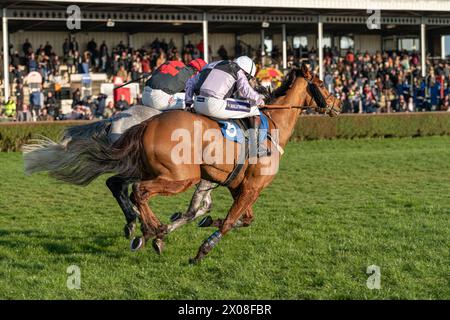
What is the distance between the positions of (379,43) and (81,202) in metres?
28.3

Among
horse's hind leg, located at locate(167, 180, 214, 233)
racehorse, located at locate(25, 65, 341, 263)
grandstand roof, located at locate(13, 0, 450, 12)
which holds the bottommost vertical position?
horse's hind leg, located at locate(167, 180, 214, 233)

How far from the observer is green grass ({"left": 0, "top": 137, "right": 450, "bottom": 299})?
548 centimetres

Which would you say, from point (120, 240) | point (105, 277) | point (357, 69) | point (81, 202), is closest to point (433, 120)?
point (357, 69)

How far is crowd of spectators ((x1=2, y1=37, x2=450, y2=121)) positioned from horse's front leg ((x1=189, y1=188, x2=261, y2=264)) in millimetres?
15062

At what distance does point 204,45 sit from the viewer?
83.6 feet

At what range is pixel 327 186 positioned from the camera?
12.2 meters

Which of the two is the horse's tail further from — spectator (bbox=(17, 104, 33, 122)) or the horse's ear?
spectator (bbox=(17, 104, 33, 122))

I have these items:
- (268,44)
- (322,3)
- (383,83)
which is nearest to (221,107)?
(322,3)

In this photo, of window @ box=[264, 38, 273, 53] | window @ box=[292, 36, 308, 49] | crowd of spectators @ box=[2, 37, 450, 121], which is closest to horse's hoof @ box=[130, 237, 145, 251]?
crowd of spectators @ box=[2, 37, 450, 121]

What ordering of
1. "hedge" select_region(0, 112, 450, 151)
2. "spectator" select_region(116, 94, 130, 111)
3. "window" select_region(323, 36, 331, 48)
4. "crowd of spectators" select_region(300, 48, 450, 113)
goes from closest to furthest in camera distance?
1. "hedge" select_region(0, 112, 450, 151)
2. "spectator" select_region(116, 94, 130, 111)
3. "crowd of spectators" select_region(300, 48, 450, 113)
4. "window" select_region(323, 36, 331, 48)
